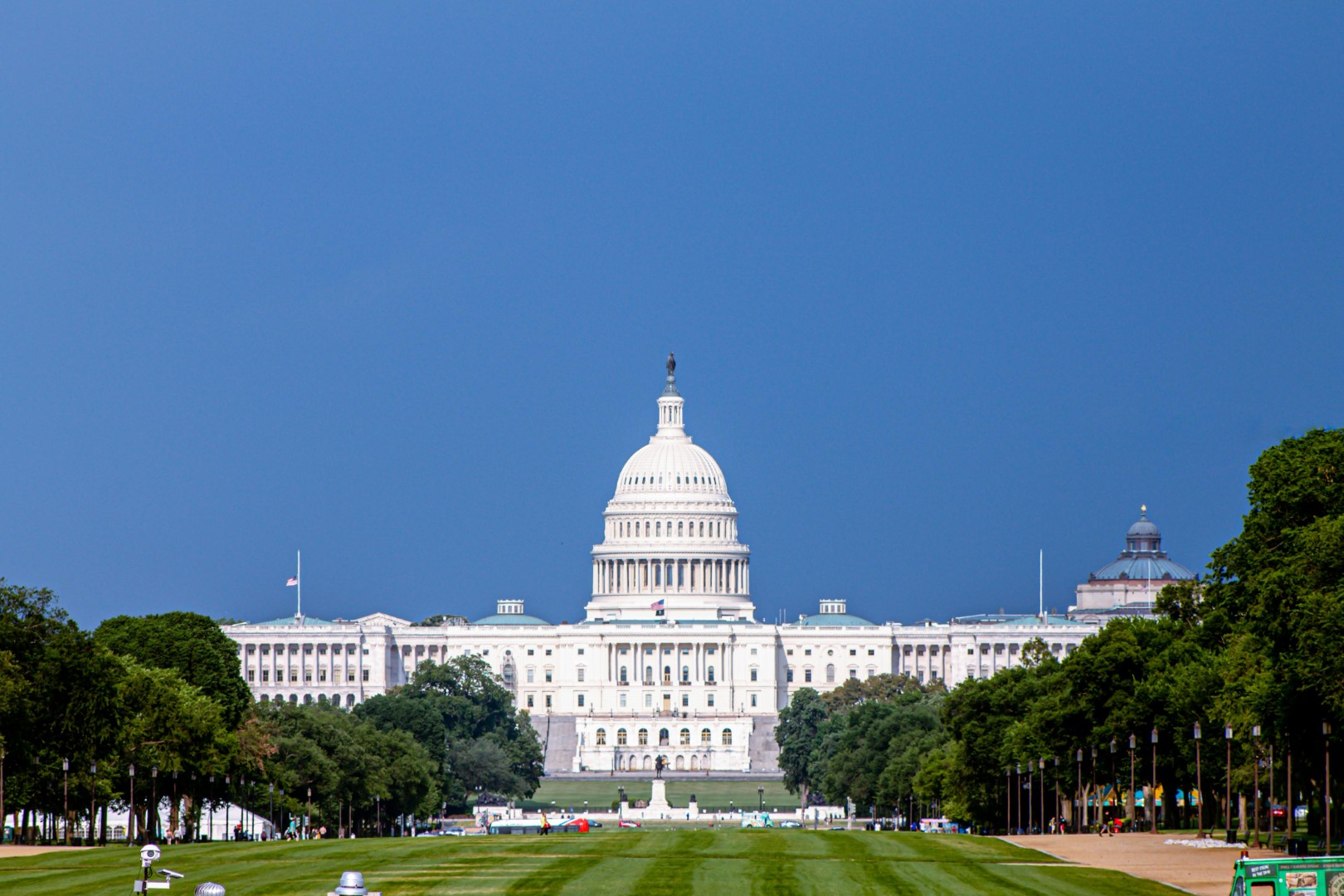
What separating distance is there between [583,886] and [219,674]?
65.6 m

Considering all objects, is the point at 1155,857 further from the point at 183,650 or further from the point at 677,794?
the point at 677,794

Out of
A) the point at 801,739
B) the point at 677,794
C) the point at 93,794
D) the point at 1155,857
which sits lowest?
the point at 677,794

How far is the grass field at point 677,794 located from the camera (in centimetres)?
16688

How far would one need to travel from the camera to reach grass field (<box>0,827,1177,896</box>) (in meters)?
52.4

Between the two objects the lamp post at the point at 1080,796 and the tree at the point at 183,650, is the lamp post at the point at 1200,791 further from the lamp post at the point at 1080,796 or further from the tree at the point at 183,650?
the tree at the point at 183,650

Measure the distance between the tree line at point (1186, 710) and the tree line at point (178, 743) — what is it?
26238 millimetres

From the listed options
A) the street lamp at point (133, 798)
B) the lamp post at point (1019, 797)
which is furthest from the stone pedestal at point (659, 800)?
the street lamp at point (133, 798)

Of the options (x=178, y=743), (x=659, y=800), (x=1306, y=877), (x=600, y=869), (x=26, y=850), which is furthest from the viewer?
(x=659, y=800)

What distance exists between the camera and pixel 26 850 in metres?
72.2

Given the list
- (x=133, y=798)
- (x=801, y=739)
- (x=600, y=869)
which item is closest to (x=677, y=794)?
(x=801, y=739)

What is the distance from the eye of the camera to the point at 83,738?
8819 centimetres

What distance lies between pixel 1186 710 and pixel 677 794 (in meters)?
97.5

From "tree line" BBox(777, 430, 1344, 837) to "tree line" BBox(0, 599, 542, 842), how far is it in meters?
26.2

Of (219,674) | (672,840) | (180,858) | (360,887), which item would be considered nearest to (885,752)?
(219,674)
